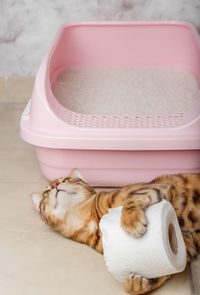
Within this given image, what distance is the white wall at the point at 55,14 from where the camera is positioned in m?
1.72

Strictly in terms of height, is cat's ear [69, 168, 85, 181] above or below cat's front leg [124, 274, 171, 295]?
below

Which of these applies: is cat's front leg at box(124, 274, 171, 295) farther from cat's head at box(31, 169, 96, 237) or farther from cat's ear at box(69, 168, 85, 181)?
cat's ear at box(69, 168, 85, 181)

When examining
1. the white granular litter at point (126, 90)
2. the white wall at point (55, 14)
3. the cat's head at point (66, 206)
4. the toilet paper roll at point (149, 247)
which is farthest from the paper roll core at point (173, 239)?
the white wall at point (55, 14)

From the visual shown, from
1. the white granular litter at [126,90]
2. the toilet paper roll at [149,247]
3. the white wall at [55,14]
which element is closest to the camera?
the toilet paper roll at [149,247]

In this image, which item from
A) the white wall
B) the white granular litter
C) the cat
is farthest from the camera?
the white wall

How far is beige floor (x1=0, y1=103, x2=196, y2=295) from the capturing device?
0.95 meters

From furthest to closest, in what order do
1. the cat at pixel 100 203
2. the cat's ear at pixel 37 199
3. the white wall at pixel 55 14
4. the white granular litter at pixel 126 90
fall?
the white wall at pixel 55 14
the white granular litter at pixel 126 90
the cat's ear at pixel 37 199
the cat at pixel 100 203

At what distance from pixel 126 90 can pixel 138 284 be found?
0.80 metres

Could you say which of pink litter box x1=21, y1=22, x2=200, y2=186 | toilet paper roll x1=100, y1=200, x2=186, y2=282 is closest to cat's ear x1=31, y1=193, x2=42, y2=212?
pink litter box x1=21, y1=22, x2=200, y2=186

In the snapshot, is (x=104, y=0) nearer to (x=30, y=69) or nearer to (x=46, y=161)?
(x=30, y=69)

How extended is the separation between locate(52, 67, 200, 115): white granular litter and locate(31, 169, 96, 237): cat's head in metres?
0.36

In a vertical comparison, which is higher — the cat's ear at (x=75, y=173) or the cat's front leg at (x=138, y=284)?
the cat's front leg at (x=138, y=284)

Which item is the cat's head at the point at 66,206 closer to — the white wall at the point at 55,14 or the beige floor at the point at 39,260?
the beige floor at the point at 39,260

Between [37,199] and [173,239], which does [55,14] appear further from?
[173,239]
